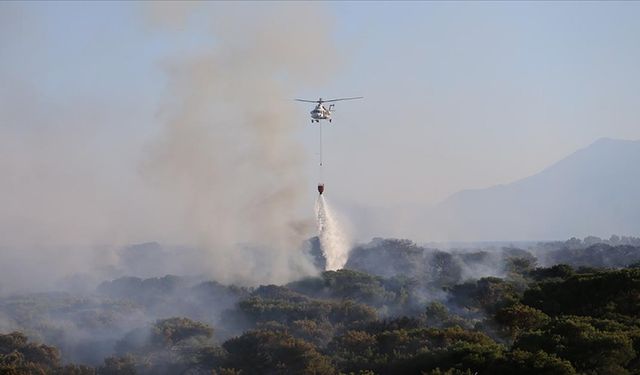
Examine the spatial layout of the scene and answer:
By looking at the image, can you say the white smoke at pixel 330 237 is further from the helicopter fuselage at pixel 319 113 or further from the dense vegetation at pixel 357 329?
the helicopter fuselage at pixel 319 113

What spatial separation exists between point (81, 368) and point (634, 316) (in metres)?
41.8

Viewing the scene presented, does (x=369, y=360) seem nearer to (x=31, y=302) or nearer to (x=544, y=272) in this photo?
(x=544, y=272)

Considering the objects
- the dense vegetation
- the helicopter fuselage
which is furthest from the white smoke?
the helicopter fuselage

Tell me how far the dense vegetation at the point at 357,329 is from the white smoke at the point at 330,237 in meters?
8.06

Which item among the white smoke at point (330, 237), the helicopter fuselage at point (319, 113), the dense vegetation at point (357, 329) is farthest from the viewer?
the white smoke at point (330, 237)

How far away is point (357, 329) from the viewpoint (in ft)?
272

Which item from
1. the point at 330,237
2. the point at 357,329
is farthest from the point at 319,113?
the point at 330,237

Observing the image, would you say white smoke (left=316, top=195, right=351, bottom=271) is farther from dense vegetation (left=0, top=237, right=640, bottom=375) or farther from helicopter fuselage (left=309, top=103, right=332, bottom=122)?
helicopter fuselage (left=309, top=103, right=332, bottom=122)

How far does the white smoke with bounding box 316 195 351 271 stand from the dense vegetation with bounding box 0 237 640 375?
26.4 feet

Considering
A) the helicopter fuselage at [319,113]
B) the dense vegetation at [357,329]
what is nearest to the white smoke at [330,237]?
the dense vegetation at [357,329]

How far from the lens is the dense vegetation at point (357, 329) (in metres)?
48.9

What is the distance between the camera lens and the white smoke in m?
138

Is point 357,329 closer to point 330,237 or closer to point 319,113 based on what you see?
point 319,113

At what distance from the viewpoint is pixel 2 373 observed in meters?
63.6
